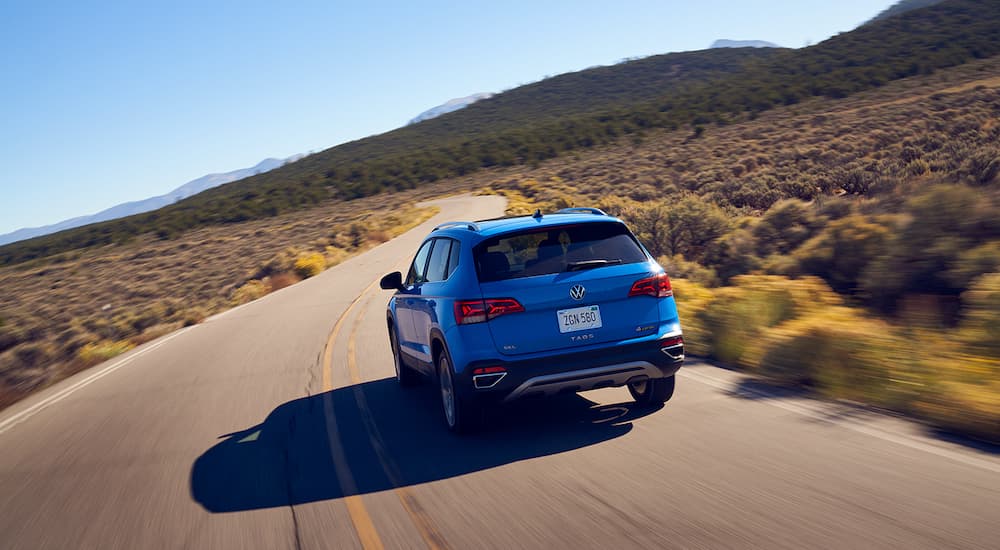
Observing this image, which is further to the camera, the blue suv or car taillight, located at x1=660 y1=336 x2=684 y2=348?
car taillight, located at x1=660 y1=336 x2=684 y2=348

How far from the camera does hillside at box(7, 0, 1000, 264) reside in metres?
65.6

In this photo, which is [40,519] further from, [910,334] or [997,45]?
[997,45]

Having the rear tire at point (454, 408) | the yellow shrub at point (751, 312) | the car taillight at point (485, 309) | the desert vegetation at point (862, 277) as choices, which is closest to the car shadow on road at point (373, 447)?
the rear tire at point (454, 408)

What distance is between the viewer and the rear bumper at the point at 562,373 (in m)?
5.99

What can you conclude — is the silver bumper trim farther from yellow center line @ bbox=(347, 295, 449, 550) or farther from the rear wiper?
yellow center line @ bbox=(347, 295, 449, 550)

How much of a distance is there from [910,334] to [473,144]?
88836mm

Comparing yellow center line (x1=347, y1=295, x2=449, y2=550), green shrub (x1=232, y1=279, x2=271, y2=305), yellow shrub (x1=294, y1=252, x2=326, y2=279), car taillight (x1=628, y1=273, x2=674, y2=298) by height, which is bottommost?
green shrub (x1=232, y1=279, x2=271, y2=305)

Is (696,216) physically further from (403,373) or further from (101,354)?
(101,354)

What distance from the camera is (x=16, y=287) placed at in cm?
4672

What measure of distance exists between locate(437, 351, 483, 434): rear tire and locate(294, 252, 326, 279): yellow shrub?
21440 millimetres

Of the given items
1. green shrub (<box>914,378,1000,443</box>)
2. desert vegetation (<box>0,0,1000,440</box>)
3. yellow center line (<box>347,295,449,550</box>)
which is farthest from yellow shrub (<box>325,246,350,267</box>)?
green shrub (<box>914,378,1000,443</box>)

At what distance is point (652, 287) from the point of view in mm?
6277

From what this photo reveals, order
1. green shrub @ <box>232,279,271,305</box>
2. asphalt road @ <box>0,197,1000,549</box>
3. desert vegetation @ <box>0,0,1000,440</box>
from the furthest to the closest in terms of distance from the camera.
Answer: green shrub @ <box>232,279,271,305</box> < desert vegetation @ <box>0,0,1000,440</box> < asphalt road @ <box>0,197,1000,549</box>

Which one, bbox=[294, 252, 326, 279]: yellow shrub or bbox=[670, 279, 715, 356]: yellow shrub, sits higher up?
bbox=[670, 279, 715, 356]: yellow shrub
